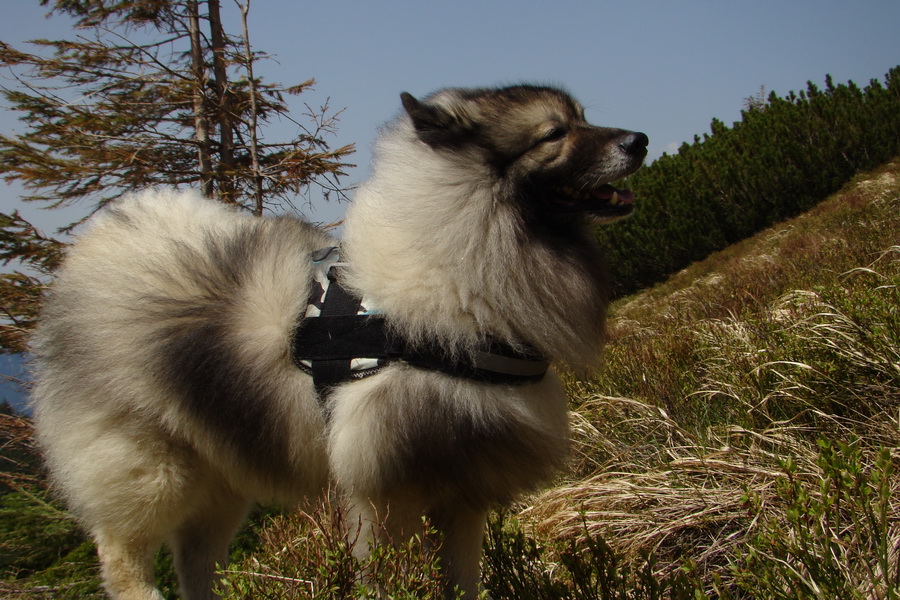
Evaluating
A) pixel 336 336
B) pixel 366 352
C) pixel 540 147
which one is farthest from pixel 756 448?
pixel 336 336

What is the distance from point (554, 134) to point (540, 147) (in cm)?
8

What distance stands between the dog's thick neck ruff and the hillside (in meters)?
0.54

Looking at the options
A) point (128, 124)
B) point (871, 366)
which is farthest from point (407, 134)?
point (128, 124)

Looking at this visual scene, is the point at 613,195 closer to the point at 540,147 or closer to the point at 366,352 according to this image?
the point at 540,147

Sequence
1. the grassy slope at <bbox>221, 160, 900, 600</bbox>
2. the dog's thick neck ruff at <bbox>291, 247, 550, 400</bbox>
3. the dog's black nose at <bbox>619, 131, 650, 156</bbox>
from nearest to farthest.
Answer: the grassy slope at <bbox>221, 160, 900, 600</bbox>
the dog's thick neck ruff at <bbox>291, 247, 550, 400</bbox>
the dog's black nose at <bbox>619, 131, 650, 156</bbox>

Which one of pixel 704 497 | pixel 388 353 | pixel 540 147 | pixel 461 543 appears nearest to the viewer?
pixel 388 353

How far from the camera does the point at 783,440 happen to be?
9.56ft

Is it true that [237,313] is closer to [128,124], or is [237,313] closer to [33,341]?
[33,341]

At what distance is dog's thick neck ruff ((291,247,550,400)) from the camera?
2.17 m

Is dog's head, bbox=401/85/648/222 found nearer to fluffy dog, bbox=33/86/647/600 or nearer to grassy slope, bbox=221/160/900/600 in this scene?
fluffy dog, bbox=33/86/647/600

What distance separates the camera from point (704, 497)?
2.74 meters

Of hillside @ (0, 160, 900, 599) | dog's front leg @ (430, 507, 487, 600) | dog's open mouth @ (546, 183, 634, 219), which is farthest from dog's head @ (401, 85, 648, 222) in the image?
dog's front leg @ (430, 507, 487, 600)

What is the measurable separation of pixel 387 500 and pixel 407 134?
1429 millimetres

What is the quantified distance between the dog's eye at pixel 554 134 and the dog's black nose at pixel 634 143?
0.74ft
